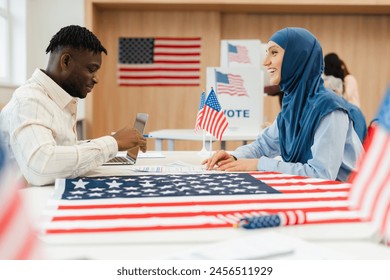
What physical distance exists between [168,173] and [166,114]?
468 cm

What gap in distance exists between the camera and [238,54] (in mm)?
4016

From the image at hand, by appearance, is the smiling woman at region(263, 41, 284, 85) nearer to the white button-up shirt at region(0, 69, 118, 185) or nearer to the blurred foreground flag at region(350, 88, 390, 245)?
the white button-up shirt at region(0, 69, 118, 185)

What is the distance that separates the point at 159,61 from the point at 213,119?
12.9 ft

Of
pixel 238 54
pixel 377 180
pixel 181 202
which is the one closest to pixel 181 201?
pixel 181 202

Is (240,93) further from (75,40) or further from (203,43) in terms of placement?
(203,43)

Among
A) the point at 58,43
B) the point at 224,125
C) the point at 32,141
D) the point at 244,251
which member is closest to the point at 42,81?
the point at 58,43

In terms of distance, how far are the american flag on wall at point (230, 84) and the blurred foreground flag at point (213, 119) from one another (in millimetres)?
1066

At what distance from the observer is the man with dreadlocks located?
1.46 metres

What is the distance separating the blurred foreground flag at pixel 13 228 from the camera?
0.66m

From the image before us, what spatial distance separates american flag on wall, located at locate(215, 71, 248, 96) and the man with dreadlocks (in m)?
1.76

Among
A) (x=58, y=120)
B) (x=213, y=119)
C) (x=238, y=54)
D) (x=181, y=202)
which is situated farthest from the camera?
(x=238, y=54)

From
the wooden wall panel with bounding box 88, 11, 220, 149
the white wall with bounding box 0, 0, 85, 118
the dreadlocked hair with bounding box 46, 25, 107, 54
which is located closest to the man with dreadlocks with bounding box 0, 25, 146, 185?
the dreadlocked hair with bounding box 46, 25, 107, 54

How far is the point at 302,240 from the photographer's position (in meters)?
0.84

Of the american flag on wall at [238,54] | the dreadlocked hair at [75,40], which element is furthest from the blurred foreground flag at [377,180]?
the american flag on wall at [238,54]
